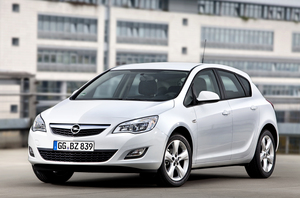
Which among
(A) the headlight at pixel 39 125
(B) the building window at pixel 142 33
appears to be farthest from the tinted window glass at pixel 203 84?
(B) the building window at pixel 142 33

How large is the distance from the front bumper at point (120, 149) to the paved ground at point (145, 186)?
0.25 metres

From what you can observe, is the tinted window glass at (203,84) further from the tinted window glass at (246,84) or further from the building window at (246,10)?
the building window at (246,10)

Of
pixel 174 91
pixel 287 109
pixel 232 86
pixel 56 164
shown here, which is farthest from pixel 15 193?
pixel 287 109

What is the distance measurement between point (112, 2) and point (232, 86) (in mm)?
85117

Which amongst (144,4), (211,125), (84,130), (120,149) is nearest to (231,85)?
(211,125)

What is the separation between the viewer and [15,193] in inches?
308

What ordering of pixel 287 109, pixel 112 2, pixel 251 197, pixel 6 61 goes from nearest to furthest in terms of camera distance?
pixel 251 197 → pixel 287 109 → pixel 6 61 → pixel 112 2

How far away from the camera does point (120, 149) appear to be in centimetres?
791

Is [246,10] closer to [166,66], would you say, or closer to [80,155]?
[166,66]

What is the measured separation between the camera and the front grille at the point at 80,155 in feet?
26.1

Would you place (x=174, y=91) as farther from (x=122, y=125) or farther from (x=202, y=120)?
(x=122, y=125)

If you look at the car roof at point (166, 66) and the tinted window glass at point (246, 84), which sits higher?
the car roof at point (166, 66)

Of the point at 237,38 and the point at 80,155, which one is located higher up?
the point at 237,38

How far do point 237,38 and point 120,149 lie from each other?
96.0m
